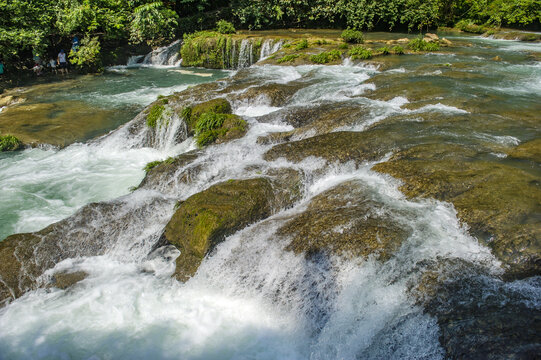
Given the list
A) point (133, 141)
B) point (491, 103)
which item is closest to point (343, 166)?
point (491, 103)

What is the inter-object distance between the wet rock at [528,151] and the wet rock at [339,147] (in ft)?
7.12

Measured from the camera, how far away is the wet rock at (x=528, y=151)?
6.22 metres

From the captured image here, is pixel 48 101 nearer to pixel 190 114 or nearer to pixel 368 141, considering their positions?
pixel 190 114

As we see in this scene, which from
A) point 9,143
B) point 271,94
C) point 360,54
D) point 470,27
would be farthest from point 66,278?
point 470,27

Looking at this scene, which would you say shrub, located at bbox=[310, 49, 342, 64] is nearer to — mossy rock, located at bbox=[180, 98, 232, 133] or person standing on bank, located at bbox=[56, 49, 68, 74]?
mossy rock, located at bbox=[180, 98, 232, 133]

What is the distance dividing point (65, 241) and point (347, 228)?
4.82 m

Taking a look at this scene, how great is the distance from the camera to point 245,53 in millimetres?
20375

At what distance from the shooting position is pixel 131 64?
2303 cm

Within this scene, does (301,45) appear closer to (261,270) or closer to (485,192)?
(485,192)

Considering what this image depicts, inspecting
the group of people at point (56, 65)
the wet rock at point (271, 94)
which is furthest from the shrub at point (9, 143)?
the group of people at point (56, 65)

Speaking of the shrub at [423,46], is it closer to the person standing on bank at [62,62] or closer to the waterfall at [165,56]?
the waterfall at [165,56]

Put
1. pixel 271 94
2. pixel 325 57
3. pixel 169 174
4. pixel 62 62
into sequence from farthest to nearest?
1. pixel 62 62
2. pixel 325 57
3. pixel 271 94
4. pixel 169 174

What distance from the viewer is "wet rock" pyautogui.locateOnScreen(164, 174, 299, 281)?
17.9ft

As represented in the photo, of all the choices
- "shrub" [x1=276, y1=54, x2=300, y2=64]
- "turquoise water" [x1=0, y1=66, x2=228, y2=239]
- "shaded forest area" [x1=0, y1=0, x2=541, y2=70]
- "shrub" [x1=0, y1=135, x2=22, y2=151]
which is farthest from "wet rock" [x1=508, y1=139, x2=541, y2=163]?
"shaded forest area" [x1=0, y1=0, x2=541, y2=70]
